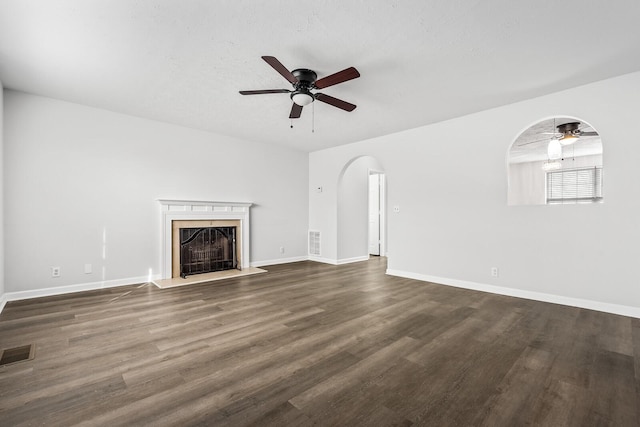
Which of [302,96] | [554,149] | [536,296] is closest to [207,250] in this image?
[302,96]

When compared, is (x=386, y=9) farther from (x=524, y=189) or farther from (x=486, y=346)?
(x=524, y=189)

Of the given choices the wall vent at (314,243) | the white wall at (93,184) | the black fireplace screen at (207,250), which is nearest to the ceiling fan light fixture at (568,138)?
the wall vent at (314,243)

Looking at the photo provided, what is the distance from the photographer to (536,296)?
12.5ft

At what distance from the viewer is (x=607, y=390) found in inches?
73.7

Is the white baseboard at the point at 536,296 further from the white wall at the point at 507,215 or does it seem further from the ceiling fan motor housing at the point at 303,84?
the ceiling fan motor housing at the point at 303,84

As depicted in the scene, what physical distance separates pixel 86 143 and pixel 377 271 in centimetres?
529

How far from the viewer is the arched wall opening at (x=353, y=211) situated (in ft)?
21.8

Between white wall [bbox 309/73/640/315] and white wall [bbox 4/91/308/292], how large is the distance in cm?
333

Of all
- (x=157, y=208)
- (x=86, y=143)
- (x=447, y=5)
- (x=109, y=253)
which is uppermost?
(x=447, y=5)

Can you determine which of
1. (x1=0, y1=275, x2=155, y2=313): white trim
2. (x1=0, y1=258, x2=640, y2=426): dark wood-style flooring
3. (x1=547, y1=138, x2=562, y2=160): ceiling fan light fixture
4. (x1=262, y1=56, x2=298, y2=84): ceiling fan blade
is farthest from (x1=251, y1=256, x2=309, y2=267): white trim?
(x1=547, y1=138, x2=562, y2=160): ceiling fan light fixture

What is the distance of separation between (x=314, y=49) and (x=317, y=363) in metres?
2.71

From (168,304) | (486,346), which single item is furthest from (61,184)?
(486,346)

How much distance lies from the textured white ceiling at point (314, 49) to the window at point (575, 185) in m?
4.92

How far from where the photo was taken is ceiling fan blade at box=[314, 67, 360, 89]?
2.63 m
